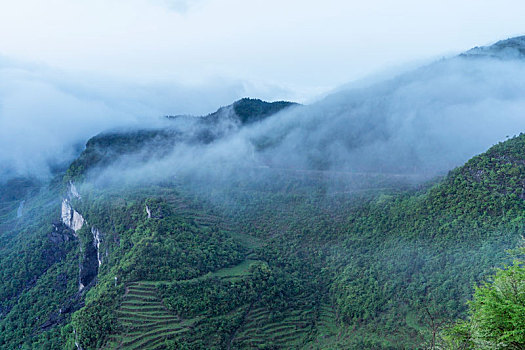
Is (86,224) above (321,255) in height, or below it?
above

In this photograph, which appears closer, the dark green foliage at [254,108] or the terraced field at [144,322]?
the terraced field at [144,322]

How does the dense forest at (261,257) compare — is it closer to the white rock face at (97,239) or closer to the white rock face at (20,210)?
the white rock face at (97,239)

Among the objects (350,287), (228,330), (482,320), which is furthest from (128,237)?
(482,320)

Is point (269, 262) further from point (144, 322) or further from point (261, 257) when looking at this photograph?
point (144, 322)

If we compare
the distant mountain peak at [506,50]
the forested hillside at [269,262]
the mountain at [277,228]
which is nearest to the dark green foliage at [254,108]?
the mountain at [277,228]

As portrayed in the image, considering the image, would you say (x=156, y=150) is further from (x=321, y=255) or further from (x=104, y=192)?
(x=321, y=255)

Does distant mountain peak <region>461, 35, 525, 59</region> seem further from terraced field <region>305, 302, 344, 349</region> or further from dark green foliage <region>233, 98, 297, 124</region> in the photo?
terraced field <region>305, 302, 344, 349</region>

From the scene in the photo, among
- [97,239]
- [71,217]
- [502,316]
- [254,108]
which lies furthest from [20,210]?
[502,316]
